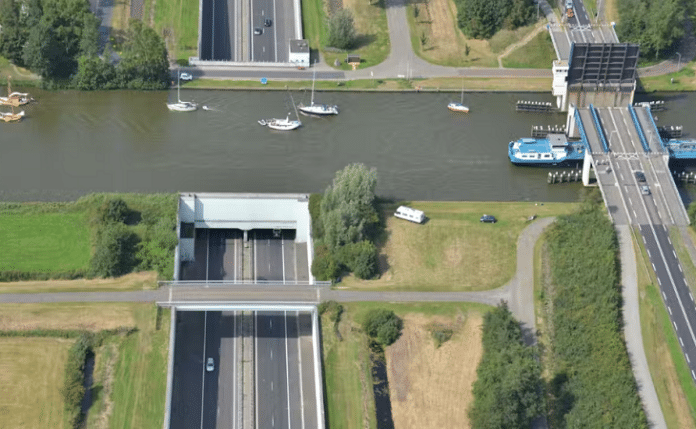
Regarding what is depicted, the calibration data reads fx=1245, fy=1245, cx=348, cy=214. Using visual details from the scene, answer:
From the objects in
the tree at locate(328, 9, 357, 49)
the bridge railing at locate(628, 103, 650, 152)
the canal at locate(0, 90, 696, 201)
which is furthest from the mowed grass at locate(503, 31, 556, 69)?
the tree at locate(328, 9, 357, 49)

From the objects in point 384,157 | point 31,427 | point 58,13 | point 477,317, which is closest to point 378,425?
point 477,317

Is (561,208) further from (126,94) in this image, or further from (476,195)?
(126,94)

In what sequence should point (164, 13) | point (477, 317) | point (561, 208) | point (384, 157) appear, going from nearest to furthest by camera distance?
point (477, 317) → point (561, 208) → point (384, 157) → point (164, 13)

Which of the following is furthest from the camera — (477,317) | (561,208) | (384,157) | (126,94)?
(126,94)

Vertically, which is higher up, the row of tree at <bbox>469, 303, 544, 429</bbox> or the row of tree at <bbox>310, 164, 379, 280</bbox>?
the row of tree at <bbox>310, 164, 379, 280</bbox>

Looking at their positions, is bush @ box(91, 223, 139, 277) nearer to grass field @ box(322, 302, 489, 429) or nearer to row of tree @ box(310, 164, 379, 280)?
row of tree @ box(310, 164, 379, 280)

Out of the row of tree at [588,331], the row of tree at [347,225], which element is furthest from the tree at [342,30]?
the row of tree at [588,331]

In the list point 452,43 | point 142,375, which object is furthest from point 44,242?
point 452,43
